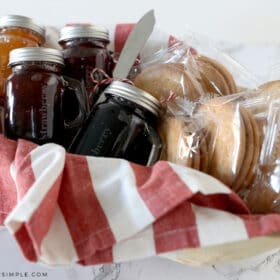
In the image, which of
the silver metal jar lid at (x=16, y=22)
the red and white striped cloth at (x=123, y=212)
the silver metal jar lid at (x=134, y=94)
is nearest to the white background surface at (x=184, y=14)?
the silver metal jar lid at (x=16, y=22)

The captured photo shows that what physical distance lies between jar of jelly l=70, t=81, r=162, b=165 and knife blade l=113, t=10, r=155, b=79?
0.07m

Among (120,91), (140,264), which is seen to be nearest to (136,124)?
(120,91)

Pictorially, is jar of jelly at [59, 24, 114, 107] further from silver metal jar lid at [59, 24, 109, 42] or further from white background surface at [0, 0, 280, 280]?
white background surface at [0, 0, 280, 280]

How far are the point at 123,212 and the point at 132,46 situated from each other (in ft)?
0.85

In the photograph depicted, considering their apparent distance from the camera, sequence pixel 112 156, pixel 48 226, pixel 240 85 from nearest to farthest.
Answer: pixel 48 226
pixel 112 156
pixel 240 85

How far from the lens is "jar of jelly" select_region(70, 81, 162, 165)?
19.5 inches

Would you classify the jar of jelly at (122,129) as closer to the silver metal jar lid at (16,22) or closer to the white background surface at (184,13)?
the silver metal jar lid at (16,22)

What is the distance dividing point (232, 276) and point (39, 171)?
0.22 m

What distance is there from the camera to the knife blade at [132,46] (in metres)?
0.59

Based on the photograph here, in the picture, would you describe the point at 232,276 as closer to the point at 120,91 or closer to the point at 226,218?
the point at 226,218

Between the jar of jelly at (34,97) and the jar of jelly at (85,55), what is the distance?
0.16ft

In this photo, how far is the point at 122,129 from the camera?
19.5 inches

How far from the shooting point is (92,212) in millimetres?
415

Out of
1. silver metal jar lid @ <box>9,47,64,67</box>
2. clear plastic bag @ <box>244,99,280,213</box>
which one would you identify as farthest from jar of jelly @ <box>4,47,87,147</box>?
clear plastic bag @ <box>244,99,280,213</box>
